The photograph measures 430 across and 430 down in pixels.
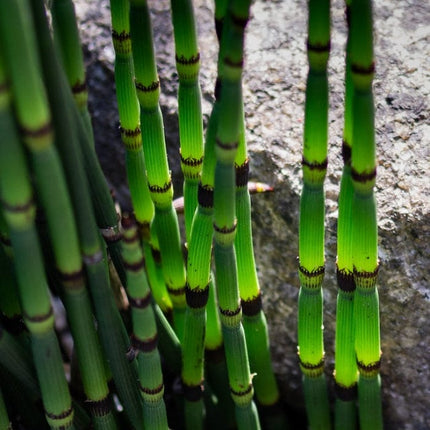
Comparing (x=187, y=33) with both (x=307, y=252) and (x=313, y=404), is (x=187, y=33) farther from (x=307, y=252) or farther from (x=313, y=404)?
(x=313, y=404)

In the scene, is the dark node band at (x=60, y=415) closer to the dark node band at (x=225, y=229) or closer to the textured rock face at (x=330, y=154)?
the dark node band at (x=225, y=229)

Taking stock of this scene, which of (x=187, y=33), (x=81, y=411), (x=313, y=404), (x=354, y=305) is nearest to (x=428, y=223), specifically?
(x=354, y=305)

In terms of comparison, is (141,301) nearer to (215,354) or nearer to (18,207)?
(18,207)

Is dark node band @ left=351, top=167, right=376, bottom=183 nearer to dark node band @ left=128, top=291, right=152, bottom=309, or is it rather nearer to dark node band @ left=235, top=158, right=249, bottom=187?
dark node band @ left=235, top=158, right=249, bottom=187

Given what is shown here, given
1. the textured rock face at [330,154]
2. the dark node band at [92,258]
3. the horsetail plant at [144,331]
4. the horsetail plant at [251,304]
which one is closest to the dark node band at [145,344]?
the horsetail plant at [144,331]

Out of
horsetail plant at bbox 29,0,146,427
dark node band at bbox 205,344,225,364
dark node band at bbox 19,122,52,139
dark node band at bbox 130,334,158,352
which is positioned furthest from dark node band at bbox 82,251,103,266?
dark node band at bbox 205,344,225,364

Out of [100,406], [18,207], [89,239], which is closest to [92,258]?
[89,239]
